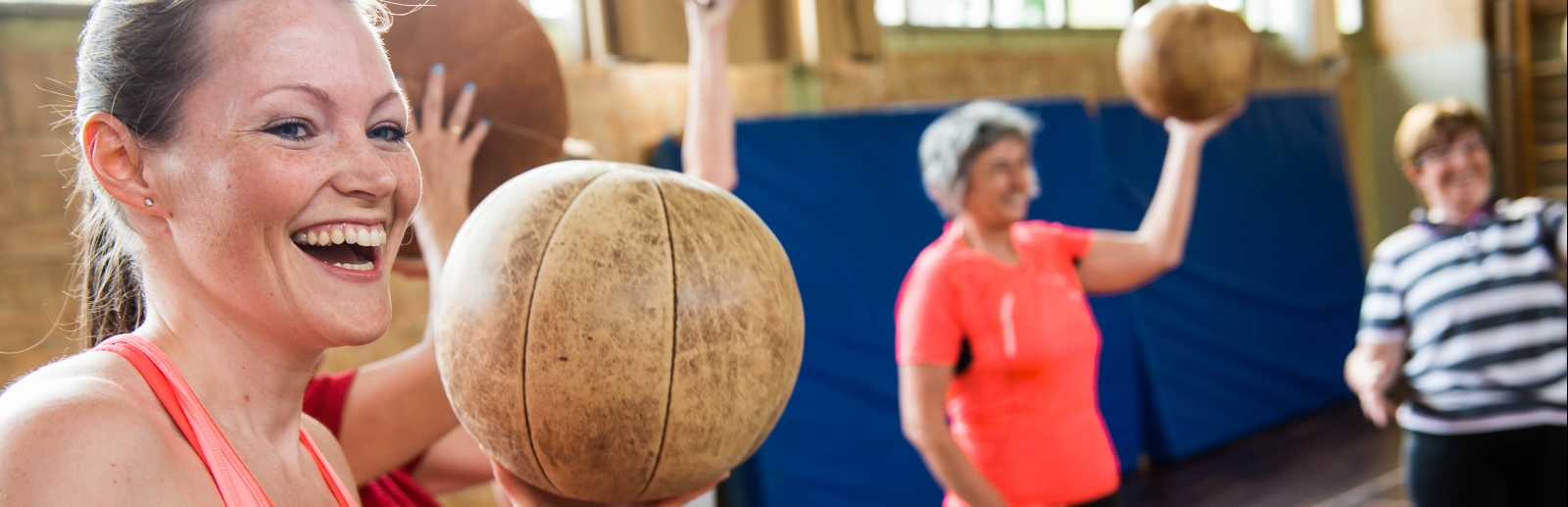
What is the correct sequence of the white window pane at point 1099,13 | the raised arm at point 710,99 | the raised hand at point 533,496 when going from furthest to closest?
the white window pane at point 1099,13, the raised arm at point 710,99, the raised hand at point 533,496

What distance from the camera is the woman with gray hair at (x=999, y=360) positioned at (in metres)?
2.06

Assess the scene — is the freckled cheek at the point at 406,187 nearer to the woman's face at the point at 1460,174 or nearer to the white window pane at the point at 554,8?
the woman's face at the point at 1460,174

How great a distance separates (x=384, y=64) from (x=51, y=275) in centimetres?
333

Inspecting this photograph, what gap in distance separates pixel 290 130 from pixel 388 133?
11 cm

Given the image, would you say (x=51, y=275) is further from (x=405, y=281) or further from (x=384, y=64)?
(x=384, y=64)

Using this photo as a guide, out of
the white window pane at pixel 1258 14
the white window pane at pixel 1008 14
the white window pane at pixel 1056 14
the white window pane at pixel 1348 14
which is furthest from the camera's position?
the white window pane at pixel 1348 14

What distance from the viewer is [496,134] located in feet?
5.03

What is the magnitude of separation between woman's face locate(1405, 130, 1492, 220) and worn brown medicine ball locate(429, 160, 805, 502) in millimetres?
2396

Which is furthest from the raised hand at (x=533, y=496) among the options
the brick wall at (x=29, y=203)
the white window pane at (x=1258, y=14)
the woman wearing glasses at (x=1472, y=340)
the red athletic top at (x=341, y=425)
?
the white window pane at (x=1258, y=14)

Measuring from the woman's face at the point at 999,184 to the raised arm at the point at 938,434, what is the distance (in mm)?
401

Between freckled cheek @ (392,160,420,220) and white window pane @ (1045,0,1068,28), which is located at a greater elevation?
freckled cheek @ (392,160,420,220)

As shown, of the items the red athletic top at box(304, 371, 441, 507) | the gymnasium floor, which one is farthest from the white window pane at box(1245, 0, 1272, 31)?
the red athletic top at box(304, 371, 441, 507)

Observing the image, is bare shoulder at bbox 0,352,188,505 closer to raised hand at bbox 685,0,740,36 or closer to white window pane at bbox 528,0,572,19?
raised hand at bbox 685,0,740,36

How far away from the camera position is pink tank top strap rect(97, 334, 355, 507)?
32.2 inches
